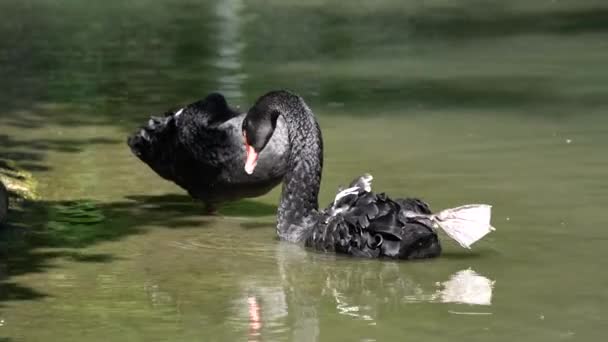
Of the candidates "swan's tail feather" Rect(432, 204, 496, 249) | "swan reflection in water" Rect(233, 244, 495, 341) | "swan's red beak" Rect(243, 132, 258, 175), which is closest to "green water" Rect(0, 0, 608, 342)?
"swan reflection in water" Rect(233, 244, 495, 341)

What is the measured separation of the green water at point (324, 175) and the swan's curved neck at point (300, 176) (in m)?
0.18

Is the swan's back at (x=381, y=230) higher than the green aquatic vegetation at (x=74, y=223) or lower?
higher

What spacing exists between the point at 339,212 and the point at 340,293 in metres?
0.97

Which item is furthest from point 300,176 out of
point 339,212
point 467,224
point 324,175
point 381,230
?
point 324,175

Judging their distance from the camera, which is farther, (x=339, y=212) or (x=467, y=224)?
(x=339, y=212)

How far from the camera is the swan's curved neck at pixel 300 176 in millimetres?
8750

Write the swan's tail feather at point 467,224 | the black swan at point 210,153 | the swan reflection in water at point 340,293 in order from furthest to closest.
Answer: the black swan at point 210,153 → the swan's tail feather at point 467,224 → the swan reflection in water at point 340,293

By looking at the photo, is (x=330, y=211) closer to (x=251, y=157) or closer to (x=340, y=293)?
(x=251, y=157)

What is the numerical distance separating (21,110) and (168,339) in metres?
7.22

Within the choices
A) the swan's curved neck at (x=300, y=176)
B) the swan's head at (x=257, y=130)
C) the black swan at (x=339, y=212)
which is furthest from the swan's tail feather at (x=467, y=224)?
the swan's head at (x=257, y=130)

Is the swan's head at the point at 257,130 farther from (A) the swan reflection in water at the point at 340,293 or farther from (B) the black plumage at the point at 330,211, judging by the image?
(A) the swan reflection in water at the point at 340,293

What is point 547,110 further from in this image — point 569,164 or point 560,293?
point 560,293

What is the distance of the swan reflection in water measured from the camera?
23.2 feet

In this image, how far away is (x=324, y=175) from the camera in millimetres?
10664
